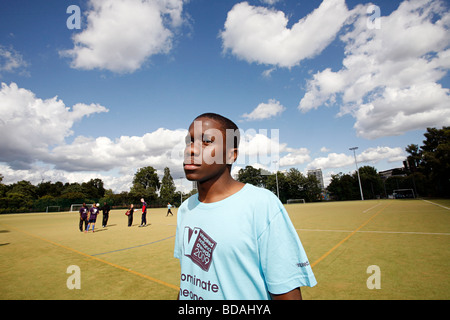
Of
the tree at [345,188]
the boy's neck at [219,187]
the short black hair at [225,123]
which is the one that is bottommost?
the boy's neck at [219,187]

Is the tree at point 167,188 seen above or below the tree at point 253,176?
below

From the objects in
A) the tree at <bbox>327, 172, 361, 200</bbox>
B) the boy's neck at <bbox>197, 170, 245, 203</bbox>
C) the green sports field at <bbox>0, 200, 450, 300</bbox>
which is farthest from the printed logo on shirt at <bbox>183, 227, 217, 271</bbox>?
the tree at <bbox>327, 172, 361, 200</bbox>

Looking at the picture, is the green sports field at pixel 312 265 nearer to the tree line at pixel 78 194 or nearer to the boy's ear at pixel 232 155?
the boy's ear at pixel 232 155

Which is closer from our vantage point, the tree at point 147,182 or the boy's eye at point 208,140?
the boy's eye at point 208,140

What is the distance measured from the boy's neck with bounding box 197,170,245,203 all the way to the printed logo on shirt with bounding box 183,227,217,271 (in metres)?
0.31

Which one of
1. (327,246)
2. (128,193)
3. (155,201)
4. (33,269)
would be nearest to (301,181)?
(155,201)

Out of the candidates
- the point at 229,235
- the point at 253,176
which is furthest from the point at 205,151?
the point at 253,176

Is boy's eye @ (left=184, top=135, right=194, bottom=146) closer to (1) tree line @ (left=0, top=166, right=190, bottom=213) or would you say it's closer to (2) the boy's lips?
(2) the boy's lips

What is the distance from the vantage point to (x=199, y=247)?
1750 millimetres

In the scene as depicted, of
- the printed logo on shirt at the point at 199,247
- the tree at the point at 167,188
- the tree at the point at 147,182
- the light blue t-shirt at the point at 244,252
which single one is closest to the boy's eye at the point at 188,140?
the light blue t-shirt at the point at 244,252

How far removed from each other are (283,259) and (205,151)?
3.34 feet

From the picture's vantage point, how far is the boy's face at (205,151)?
5.83 ft

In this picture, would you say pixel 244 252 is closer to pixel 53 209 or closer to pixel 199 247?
pixel 199 247

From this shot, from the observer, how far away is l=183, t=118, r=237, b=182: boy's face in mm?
1777
